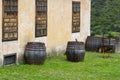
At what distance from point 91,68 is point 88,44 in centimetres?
659

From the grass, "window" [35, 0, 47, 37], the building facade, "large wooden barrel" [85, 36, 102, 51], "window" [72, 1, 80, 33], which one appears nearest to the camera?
the grass

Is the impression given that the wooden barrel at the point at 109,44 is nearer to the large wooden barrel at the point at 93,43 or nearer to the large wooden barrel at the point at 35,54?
the large wooden barrel at the point at 93,43

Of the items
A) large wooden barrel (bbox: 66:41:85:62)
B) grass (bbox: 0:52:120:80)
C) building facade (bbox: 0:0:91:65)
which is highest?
building facade (bbox: 0:0:91:65)

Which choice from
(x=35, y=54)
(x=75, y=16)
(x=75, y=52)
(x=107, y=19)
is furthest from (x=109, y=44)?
(x=107, y=19)

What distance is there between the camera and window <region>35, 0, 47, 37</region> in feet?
52.8

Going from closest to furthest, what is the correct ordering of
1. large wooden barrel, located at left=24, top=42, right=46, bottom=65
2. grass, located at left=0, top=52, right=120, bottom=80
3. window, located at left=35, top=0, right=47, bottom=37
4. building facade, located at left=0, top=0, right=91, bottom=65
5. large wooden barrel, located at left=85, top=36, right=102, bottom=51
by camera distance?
grass, located at left=0, top=52, right=120, bottom=80, building facade, located at left=0, top=0, right=91, bottom=65, large wooden barrel, located at left=24, top=42, right=46, bottom=65, window, located at left=35, top=0, right=47, bottom=37, large wooden barrel, located at left=85, top=36, right=102, bottom=51

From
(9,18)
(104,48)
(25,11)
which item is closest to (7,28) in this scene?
(9,18)

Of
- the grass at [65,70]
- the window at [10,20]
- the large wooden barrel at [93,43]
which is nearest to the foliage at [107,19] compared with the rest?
the large wooden barrel at [93,43]

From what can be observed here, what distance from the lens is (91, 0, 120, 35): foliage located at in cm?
2969

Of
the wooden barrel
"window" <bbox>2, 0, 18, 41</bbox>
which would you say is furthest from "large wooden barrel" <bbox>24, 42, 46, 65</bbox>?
the wooden barrel

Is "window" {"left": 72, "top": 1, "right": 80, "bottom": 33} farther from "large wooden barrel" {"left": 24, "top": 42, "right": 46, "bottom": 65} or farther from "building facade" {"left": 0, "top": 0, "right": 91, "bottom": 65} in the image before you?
"large wooden barrel" {"left": 24, "top": 42, "right": 46, "bottom": 65}

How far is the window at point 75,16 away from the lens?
1972cm

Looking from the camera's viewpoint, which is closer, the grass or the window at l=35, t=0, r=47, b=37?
the grass

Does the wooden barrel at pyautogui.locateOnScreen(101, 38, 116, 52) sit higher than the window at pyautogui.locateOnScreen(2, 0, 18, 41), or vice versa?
the window at pyautogui.locateOnScreen(2, 0, 18, 41)
